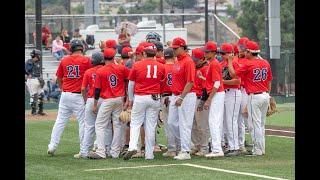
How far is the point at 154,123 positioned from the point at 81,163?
1436mm

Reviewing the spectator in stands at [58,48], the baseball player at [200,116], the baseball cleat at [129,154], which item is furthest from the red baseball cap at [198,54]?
the spectator in stands at [58,48]

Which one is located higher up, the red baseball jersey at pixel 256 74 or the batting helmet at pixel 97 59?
the batting helmet at pixel 97 59

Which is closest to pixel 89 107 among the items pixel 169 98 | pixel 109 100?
pixel 109 100

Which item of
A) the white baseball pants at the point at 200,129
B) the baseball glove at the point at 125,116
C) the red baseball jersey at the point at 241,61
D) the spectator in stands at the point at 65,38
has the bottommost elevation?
the white baseball pants at the point at 200,129

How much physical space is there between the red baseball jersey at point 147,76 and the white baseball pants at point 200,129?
1.20 metres

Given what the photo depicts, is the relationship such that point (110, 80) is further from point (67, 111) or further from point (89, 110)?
point (67, 111)

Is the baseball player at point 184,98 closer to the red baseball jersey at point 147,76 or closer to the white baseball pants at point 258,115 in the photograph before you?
the red baseball jersey at point 147,76

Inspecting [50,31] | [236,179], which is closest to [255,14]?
[50,31]

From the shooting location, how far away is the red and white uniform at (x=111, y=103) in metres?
12.7

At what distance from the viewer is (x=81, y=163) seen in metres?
12.2

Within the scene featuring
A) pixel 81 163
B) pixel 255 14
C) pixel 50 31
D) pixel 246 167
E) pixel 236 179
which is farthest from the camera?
pixel 255 14

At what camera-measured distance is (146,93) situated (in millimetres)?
12469

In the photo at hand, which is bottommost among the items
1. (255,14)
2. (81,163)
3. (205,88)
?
(81,163)
